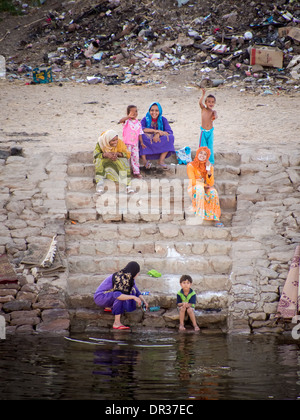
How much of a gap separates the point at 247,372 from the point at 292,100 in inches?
326

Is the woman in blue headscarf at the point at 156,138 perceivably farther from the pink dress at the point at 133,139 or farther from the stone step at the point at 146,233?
the stone step at the point at 146,233

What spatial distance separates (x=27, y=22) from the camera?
16797 mm

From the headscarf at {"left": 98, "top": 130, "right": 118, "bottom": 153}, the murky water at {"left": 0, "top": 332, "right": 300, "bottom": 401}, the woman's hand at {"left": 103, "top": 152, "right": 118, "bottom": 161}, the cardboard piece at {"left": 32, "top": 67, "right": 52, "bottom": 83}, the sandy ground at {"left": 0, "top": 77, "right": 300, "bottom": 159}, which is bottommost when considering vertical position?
the murky water at {"left": 0, "top": 332, "right": 300, "bottom": 401}

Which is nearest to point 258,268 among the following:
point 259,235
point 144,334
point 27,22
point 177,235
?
point 259,235

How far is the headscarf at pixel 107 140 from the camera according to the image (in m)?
8.26

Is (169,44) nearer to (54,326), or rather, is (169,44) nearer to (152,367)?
(54,326)

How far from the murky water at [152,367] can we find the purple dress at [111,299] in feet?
0.95

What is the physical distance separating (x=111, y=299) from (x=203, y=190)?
214 cm

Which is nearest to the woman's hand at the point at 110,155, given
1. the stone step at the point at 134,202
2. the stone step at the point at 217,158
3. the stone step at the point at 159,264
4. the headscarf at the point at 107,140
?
the headscarf at the point at 107,140

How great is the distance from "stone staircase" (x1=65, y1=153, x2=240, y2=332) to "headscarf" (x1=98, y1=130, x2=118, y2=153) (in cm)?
47

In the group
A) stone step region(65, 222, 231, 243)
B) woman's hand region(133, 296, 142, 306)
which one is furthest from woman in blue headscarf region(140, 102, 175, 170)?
woman's hand region(133, 296, 142, 306)

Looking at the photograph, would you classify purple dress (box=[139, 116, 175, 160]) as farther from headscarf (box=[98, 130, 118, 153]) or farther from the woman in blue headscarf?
headscarf (box=[98, 130, 118, 153])

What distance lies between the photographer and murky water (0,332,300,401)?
4996 mm

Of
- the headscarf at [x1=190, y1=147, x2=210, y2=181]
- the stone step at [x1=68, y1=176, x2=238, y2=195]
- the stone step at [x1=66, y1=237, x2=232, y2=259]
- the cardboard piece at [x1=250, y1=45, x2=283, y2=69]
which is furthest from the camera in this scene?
the cardboard piece at [x1=250, y1=45, x2=283, y2=69]
